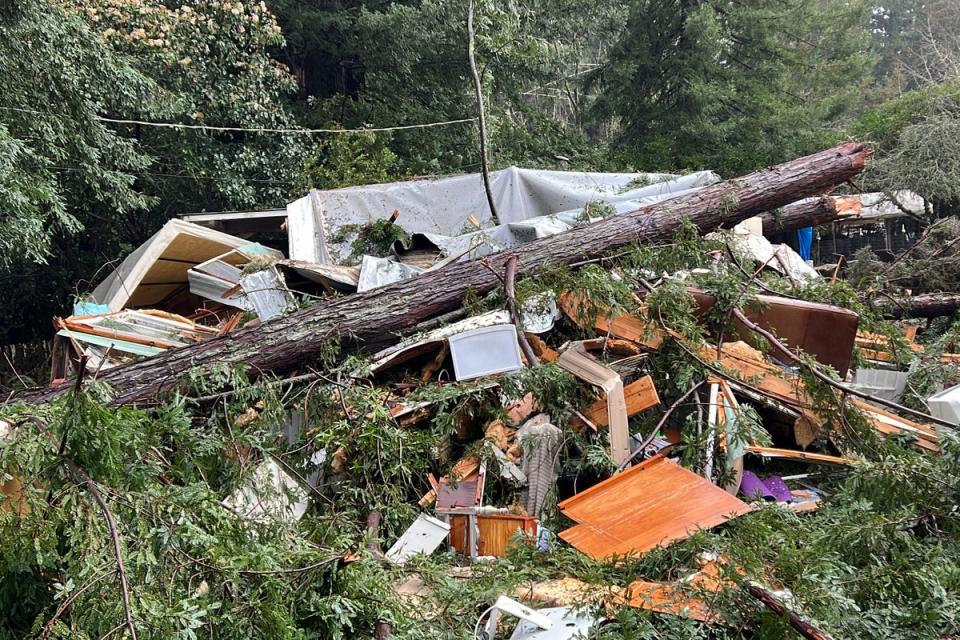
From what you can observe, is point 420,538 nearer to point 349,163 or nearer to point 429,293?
point 429,293

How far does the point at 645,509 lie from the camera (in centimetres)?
318

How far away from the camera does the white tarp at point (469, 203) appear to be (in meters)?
6.82

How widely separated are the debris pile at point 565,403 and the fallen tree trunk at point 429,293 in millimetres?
16

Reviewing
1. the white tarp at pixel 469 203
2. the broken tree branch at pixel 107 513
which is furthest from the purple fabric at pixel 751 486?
the white tarp at pixel 469 203

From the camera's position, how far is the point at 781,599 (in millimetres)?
2301

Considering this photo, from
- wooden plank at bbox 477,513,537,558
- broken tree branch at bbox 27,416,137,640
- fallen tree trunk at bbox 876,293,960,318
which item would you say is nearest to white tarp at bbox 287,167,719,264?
fallen tree trunk at bbox 876,293,960,318

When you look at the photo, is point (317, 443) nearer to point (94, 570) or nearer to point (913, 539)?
point (94, 570)

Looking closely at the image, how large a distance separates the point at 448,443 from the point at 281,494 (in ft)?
2.89

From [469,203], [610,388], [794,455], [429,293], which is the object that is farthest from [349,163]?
[794,455]

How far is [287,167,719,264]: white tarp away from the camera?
6.82m

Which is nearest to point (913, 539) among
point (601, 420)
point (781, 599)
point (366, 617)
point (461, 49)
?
point (781, 599)

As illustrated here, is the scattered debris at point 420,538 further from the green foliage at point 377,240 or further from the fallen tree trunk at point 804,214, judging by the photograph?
the fallen tree trunk at point 804,214

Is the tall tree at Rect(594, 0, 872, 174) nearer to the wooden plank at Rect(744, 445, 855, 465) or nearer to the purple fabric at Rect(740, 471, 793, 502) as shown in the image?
the wooden plank at Rect(744, 445, 855, 465)

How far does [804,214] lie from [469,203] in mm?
3413
